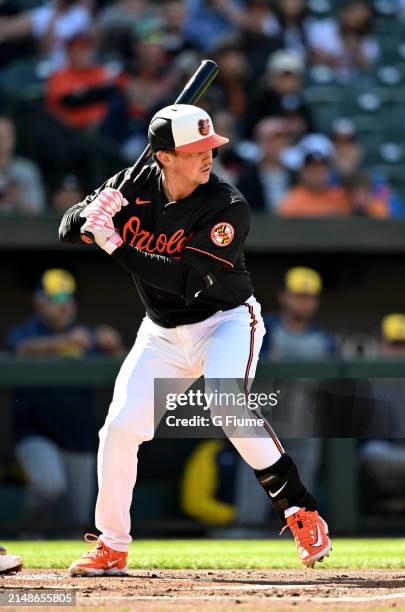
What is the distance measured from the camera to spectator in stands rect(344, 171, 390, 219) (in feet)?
33.0

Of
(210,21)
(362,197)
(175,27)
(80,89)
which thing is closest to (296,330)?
(362,197)

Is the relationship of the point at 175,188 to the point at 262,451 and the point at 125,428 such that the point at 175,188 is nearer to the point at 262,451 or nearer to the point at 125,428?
the point at 125,428

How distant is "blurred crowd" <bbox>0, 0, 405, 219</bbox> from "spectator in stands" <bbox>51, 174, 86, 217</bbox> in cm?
1

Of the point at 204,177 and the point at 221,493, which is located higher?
the point at 204,177

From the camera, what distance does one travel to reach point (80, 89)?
1014 cm

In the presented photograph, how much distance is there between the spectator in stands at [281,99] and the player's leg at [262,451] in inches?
231

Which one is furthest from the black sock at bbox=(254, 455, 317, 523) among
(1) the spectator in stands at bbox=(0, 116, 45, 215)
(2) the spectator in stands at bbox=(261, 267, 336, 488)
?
(1) the spectator in stands at bbox=(0, 116, 45, 215)

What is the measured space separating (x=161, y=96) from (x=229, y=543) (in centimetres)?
419

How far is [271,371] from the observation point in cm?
793

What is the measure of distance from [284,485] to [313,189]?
5.65 m

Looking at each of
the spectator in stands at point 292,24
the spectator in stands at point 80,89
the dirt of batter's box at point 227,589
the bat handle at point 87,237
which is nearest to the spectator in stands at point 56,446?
the spectator in stands at point 80,89

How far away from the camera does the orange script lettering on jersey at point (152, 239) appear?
460 cm

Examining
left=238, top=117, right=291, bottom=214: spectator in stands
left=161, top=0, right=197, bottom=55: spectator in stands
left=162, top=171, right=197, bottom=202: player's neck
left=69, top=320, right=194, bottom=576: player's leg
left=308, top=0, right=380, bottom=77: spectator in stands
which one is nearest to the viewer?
left=69, top=320, right=194, bottom=576: player's leg

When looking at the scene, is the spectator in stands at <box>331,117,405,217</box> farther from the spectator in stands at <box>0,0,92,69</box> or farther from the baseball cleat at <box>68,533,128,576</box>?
the baseball cleat at <box>68,533,128,576</box>
